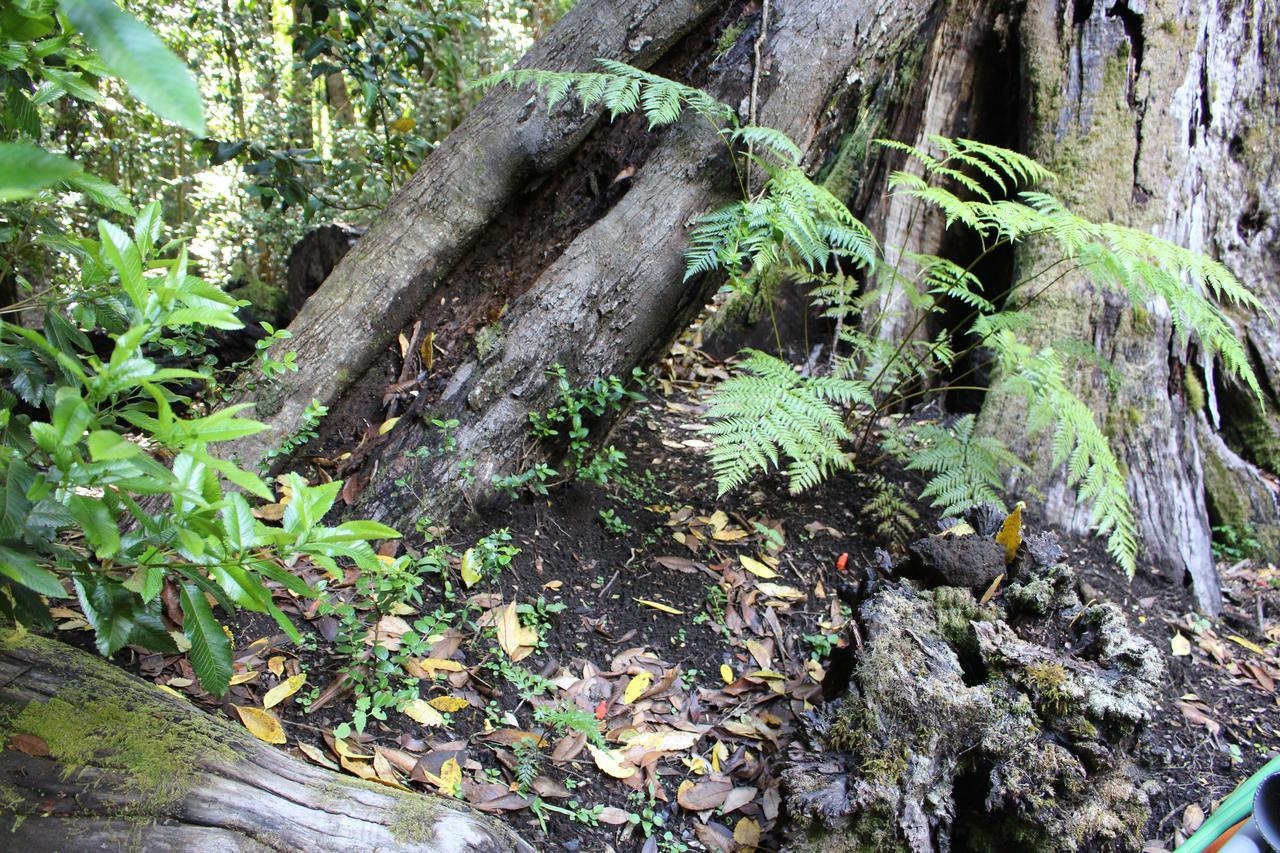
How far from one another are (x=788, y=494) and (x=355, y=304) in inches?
79.3

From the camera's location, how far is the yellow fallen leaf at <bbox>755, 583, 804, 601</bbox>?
3.27 metres

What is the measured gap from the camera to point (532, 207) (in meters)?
3.49

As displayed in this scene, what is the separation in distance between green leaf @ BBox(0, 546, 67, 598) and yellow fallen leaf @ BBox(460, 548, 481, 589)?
1440mm

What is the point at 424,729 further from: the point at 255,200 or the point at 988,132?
the point at 255,200

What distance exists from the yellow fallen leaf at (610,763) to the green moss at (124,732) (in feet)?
3.33

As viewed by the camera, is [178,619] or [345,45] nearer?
[178,619]

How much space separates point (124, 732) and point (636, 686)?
1470mm

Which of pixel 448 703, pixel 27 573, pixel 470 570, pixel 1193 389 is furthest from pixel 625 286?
pixel 1193 389

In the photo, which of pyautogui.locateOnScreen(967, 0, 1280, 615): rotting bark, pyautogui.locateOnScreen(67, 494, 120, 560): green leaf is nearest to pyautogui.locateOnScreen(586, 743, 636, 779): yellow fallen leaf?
pyautogui.locateOnScreen(67, 494, 120, 560): green leaf

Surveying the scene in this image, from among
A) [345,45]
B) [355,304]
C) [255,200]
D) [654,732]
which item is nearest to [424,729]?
[654,732]

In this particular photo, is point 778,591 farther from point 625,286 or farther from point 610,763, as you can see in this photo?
point 625,286

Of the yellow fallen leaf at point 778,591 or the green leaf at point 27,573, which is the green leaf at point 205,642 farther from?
the yellow fallen leaf at point 778,591

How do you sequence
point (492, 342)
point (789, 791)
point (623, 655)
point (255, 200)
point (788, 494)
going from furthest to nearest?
point (255, 200) < point (788, 494) < point (492, 342) < point (623, 655) < point (789, 791)

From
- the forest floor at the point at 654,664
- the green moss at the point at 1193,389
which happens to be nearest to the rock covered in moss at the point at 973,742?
the forest floor at the point at 654,664
